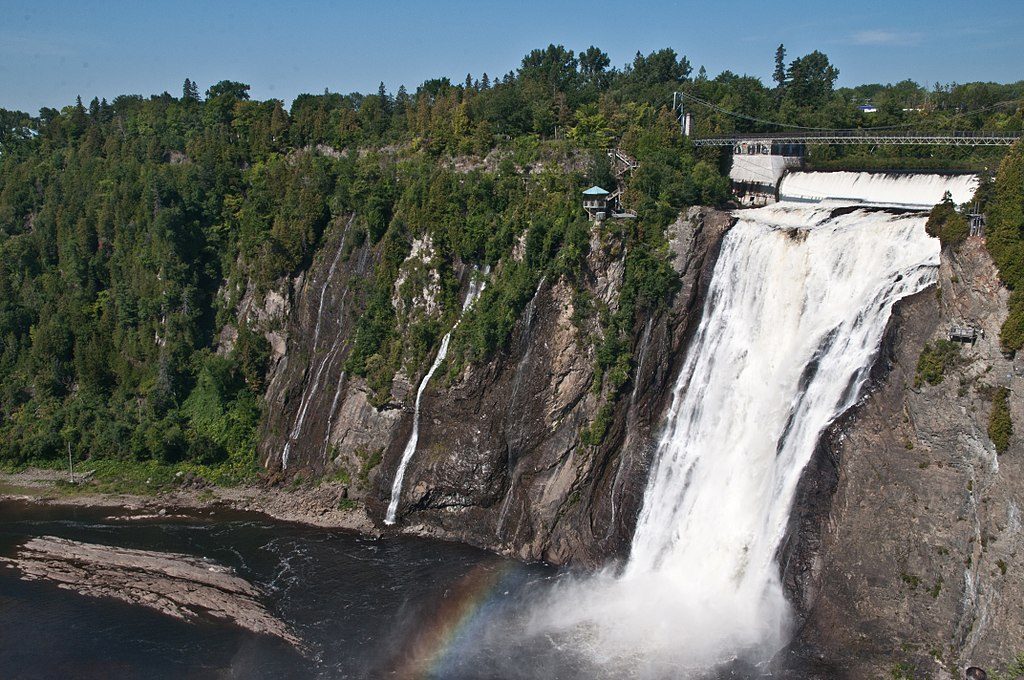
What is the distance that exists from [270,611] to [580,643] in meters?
16.3

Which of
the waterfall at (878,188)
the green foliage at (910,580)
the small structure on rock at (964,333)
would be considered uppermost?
the waterfall at (878,188)

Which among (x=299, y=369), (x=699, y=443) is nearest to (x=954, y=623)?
Result: (x=699, y=443)

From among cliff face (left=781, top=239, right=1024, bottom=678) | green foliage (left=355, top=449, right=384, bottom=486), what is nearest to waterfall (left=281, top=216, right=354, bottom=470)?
green foliage (left=355, top=449, right=384, bottom=486)

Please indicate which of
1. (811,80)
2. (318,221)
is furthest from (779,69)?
(318,221)

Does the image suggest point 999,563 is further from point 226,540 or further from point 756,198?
point 226,540

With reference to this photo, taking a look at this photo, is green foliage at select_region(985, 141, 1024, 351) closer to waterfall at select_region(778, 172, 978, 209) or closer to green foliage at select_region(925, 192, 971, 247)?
green foliage at select_region(925, 192, 971, 247)

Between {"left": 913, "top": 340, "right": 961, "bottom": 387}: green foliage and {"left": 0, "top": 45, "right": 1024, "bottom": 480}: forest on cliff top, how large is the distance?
48.8 ft

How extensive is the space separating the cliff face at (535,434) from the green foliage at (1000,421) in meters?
16.5

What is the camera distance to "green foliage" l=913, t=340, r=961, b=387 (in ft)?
119

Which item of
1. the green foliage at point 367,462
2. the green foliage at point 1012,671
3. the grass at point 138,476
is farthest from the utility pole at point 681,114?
the green foliage at point 1012,671

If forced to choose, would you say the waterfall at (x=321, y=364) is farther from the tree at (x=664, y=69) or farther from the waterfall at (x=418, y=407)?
the tree at (x=664, y=69)

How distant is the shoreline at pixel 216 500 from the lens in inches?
2140

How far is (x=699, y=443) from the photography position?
44781 mm

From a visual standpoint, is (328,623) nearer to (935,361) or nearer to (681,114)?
(935,361)
